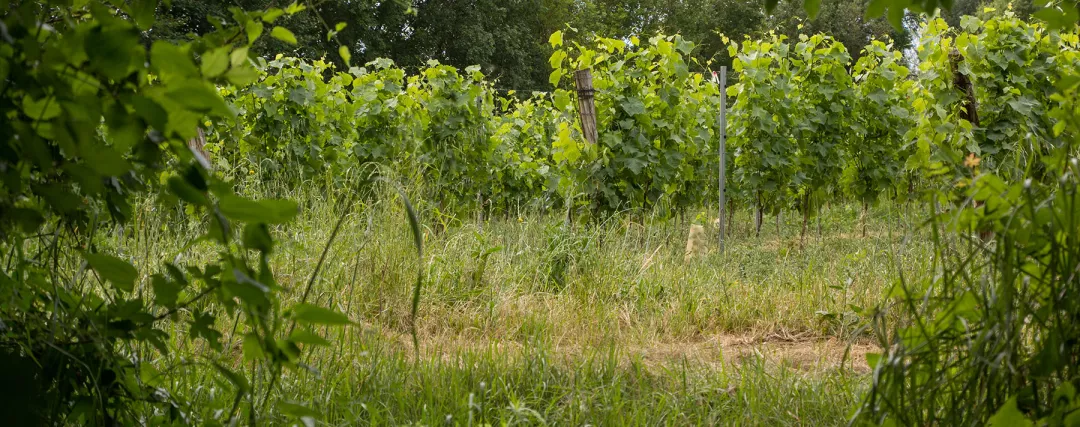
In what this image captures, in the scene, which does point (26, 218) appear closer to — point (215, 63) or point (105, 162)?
point (105, 162)

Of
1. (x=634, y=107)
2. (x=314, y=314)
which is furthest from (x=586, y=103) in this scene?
(x=314, y=314)

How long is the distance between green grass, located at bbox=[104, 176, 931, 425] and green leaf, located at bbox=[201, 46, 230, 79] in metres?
0.67

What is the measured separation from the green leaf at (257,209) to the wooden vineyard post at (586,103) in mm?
5348

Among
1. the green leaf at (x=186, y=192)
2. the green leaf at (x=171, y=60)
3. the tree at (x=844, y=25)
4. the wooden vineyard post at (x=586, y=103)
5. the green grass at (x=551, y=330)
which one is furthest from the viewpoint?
the tree at (x=844, y=25)

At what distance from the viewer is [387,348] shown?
313 centimetres

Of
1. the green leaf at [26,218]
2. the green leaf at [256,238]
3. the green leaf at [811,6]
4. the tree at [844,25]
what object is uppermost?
the tree at [844,25]

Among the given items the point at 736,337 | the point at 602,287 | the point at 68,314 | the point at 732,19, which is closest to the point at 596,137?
the point at 602,287

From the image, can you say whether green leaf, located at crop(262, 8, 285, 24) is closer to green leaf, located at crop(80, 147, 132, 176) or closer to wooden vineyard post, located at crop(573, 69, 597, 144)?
green leaf, located at crop(80, 147, 132, 176)

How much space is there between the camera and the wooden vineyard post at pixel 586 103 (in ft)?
20.4

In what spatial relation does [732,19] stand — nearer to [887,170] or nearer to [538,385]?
[887,170]

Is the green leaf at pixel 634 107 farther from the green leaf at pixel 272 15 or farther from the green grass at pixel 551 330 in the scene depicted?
the green leaf at pixel 272 15

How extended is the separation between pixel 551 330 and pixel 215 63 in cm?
294

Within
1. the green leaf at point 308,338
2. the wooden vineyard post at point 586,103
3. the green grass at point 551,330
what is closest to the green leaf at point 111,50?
the green leaf at point 308,338

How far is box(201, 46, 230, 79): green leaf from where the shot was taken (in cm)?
91
